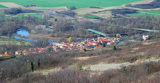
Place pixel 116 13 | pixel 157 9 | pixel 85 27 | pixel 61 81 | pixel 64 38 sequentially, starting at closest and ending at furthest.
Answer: pixel 61 81
pixel 64 38
pixel 85 27
pixel 116 13
pixel 157 9

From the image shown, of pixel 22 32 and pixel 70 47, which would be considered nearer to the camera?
pixel 70 47

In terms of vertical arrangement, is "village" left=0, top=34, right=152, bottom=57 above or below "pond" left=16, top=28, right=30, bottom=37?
below

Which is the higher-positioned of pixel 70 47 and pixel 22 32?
pixel 22 32

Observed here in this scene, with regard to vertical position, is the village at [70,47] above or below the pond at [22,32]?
below

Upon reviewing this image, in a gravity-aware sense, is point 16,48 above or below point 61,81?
below

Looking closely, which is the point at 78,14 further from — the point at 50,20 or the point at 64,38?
the point at 64,38

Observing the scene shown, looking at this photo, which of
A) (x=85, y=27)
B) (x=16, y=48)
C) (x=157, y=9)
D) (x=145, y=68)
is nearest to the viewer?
(x=145, y=68)

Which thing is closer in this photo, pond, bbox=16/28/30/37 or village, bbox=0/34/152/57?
village, bbox=0/34/152/57

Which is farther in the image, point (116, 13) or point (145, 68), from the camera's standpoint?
point (116, 13)

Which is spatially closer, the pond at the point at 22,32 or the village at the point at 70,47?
the village at the point at 70,47

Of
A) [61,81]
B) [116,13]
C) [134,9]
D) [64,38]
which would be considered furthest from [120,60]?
[134,9]

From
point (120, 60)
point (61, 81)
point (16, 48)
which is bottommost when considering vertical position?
point (16, 48)
